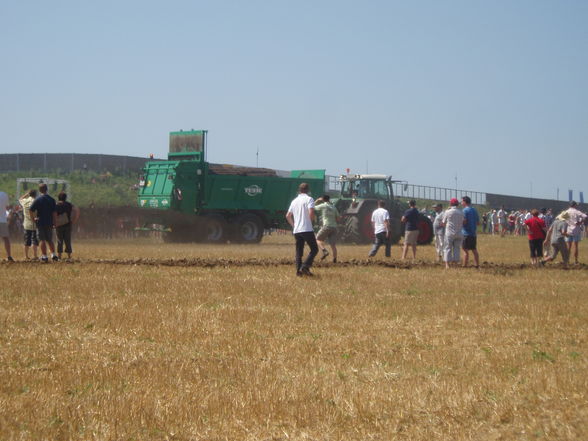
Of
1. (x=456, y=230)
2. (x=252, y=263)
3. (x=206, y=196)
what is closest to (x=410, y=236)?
(x=456, y=230)

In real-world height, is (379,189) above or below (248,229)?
above

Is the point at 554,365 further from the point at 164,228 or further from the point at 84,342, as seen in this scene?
the point at 164,228

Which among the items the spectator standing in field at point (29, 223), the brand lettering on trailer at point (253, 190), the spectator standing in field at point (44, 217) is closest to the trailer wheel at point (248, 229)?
the brand lettering on trailer at point (253, 190)

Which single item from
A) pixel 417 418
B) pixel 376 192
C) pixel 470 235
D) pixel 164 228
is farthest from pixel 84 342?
pixel 376 192

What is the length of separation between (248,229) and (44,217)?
1531 cm

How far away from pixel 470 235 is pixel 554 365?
13.8 m

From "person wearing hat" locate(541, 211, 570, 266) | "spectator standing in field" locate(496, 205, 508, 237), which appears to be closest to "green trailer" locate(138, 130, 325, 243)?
"person wearing hat" locate(541, 211, 570, 266)

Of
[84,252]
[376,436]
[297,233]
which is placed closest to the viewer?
[376,436]

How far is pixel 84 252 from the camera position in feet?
83.4

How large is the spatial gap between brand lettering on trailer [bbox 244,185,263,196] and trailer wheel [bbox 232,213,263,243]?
2.63ft

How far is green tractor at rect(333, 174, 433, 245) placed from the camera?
34219 millimetres

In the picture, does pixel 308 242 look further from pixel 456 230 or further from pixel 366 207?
pixel 366 207

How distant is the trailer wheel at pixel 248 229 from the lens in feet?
114

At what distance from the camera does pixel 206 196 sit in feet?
111
